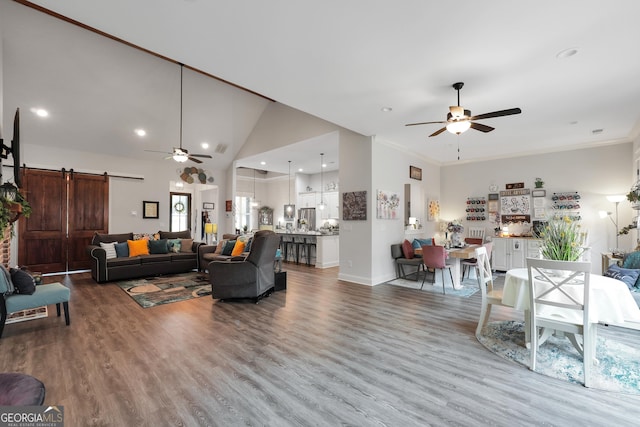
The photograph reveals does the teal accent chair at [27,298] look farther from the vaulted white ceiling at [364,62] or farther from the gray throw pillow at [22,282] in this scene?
the vaulted white ceiling at [364,62]

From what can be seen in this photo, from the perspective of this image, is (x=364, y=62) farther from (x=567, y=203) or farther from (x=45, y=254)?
(x=45, y=254)

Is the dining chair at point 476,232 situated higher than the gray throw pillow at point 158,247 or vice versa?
the dining chair at point 476,232

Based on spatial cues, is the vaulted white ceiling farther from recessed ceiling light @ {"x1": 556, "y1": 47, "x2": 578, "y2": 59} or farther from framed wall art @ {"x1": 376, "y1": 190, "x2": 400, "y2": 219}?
framed wall art @ {"x1": 376, "y1": 190, "x2": 400, "y2": 219}

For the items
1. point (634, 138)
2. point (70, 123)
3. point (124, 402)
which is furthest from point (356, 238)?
point (70, 123)

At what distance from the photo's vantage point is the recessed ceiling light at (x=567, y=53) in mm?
2744

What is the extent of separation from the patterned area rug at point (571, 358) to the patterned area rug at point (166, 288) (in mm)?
4307

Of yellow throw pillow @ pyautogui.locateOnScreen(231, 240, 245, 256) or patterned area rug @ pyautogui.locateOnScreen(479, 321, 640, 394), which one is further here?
yellow throw pillow @ pyautogui.locateOnScreen(231, 240, 245, 256)

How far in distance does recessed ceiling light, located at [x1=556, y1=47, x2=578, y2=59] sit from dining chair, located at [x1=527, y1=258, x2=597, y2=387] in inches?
79.2

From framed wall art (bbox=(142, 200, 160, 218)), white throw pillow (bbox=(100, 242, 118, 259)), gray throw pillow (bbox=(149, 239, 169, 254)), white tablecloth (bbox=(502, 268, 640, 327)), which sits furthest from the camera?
framed wall art (bbox=(142, 200, 160, 218))

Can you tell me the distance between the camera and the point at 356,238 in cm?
589

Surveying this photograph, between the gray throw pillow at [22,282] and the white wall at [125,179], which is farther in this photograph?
the white wall at [125,179]

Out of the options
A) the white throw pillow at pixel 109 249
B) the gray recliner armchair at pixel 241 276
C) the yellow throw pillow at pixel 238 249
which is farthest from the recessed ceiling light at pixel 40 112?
the gray recliner armchair at pixel 241 276

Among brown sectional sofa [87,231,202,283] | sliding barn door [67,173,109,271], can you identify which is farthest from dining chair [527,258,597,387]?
sliding barn door [67,173,109,271]

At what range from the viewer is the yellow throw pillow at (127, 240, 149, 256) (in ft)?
20.9
